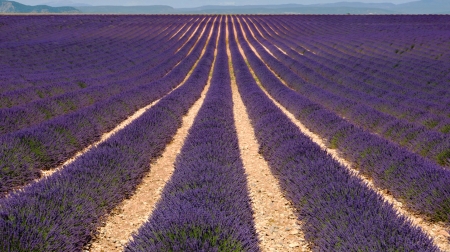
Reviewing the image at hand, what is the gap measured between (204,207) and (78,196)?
56.9 inches

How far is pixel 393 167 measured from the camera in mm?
4781

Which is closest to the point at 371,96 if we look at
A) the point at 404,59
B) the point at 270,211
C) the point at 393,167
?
the point at 393,167

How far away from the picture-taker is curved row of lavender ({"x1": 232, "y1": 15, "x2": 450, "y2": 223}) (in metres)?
3.92

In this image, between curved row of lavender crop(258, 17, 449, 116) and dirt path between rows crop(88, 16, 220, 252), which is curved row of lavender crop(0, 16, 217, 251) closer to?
dirt path between rows crop(88, 16, 220, 252)

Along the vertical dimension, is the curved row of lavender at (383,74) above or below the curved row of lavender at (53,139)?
below

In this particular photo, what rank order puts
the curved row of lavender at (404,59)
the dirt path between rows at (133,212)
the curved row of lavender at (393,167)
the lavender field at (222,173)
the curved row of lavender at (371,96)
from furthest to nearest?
the curved row of lavender at (404,59)
the curved row of lavender at (371,96)
the curved row of lavender at (393,167)
the dirt path between rows at (133,212)
the lavender field at (222,173)

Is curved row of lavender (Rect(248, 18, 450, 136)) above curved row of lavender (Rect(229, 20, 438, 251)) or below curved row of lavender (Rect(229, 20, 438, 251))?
below

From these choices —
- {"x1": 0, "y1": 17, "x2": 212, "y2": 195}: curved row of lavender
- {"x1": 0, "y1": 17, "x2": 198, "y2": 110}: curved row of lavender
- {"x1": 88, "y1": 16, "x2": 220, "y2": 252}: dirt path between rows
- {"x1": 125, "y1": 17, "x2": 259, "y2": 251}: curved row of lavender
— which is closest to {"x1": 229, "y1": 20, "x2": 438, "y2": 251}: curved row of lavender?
{"x1": 125, "y1": 17, "x2": 259, "y2": 251}: curved row of lavender

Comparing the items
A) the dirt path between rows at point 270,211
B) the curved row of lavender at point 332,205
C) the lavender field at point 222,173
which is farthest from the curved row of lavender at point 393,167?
the dirt path between rows at point 270,211

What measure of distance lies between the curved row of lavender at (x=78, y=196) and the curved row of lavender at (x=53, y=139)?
2.76 feet

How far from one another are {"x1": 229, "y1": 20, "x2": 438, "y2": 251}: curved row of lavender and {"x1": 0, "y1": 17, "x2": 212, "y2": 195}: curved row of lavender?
136 inches

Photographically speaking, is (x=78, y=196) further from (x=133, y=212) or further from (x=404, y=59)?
(x=404, y=59)

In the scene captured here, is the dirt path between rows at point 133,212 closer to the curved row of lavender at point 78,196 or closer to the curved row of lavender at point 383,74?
the curved row of lavender at point 78,196

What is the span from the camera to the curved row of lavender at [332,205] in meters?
2.73
